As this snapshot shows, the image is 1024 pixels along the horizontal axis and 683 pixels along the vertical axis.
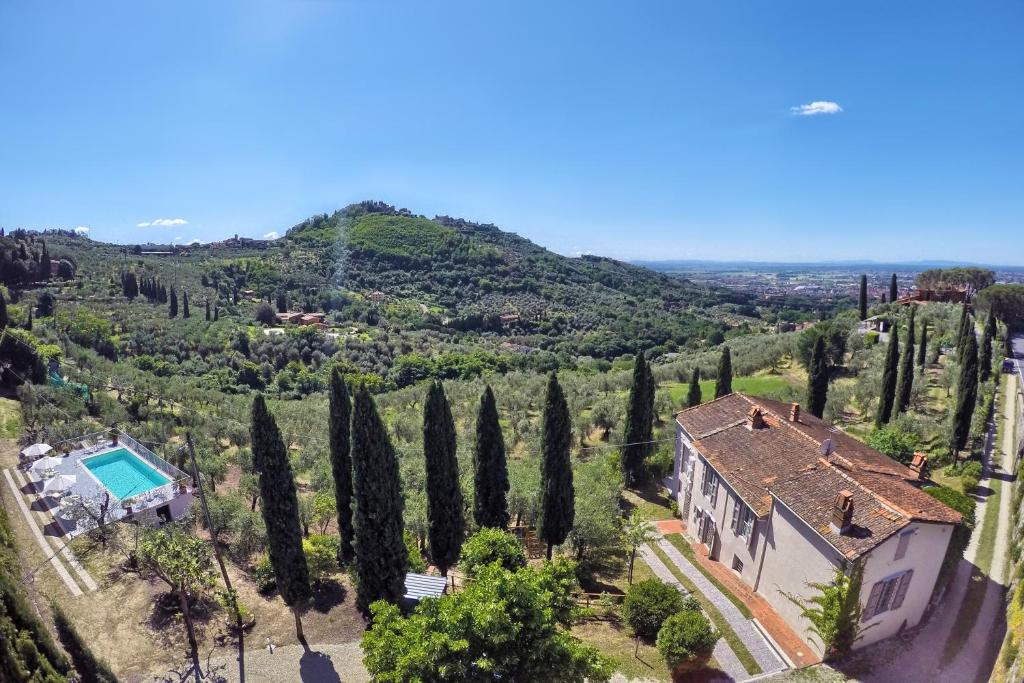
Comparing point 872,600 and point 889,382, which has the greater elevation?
point 889,382

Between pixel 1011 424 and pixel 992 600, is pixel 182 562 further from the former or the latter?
pixel 1011 424

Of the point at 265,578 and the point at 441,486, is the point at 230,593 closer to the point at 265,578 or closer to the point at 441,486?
the point at 265,578

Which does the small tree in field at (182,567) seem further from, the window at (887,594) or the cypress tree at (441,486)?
the window at (887,594)

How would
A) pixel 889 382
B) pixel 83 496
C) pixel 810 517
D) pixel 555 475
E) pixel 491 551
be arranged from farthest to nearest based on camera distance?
pixel 889 382 → pixel 83 496 → pixel 555 475 → pixel 810 517 → pixel 491 551

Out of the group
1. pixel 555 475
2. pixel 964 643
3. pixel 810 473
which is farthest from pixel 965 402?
pixel 555 475

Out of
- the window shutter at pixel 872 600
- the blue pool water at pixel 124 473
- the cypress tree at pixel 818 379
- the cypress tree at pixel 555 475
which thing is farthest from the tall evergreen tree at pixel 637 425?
the blue pool water at pixel 124 473

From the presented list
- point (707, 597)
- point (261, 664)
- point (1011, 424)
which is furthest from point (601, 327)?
point (261, 664)
